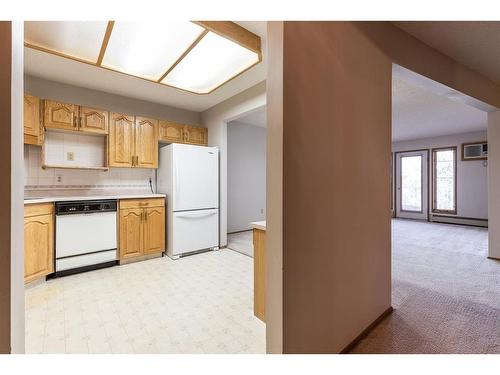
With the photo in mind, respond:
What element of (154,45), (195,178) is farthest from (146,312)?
(154,45)

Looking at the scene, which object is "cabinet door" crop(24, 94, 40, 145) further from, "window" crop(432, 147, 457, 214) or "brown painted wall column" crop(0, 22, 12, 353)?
"window" crop(432, 147, 457, 214)

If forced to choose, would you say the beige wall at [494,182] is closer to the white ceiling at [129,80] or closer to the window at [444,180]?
the white ceiling at [129,80]

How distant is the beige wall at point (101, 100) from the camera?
3.04 metres

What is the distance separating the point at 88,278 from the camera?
2.79 meters

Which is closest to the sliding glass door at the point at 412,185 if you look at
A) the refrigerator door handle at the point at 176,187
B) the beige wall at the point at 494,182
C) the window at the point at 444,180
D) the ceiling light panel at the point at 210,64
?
the window at the point at 444,180

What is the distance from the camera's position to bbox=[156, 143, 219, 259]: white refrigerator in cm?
352

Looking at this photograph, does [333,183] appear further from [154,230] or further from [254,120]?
[254,120]

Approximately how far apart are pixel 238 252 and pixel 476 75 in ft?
12.0

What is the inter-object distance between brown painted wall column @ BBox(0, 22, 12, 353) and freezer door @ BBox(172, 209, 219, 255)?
2655mm

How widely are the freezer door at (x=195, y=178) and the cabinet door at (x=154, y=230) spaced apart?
0.26 meters

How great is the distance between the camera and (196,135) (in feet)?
13.8

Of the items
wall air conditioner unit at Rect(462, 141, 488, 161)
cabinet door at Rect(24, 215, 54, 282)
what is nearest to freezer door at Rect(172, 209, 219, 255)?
cabinet door at Rect(24, 215, 54, 282)
